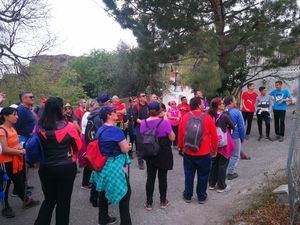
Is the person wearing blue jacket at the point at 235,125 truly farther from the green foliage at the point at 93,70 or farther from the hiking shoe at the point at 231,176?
the green foliage at the point at 93,70

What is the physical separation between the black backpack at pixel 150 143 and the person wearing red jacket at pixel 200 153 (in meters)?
0.57

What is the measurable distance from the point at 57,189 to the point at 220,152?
293 centimetres

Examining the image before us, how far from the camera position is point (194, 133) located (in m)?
4.76

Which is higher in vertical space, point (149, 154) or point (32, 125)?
point (32, 125)

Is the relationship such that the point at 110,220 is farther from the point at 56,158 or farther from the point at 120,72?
the point at 120,72

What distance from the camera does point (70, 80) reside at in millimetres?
35750

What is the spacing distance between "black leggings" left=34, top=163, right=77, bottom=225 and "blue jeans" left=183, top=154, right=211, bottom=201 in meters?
2.01

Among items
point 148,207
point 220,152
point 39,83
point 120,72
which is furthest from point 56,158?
point 120,72

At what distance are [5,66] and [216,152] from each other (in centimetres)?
1230

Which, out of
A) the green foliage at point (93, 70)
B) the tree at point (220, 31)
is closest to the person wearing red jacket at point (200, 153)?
the tree at point (220, 31)

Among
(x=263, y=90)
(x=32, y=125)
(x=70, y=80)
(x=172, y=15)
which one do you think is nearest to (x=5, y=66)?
(x=172, y=15)

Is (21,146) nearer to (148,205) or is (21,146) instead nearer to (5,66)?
(148,205)

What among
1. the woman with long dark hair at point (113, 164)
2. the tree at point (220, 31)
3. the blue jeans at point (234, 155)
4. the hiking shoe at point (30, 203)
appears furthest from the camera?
the tree at point (220, 31)

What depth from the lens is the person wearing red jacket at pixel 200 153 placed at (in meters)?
4.82
